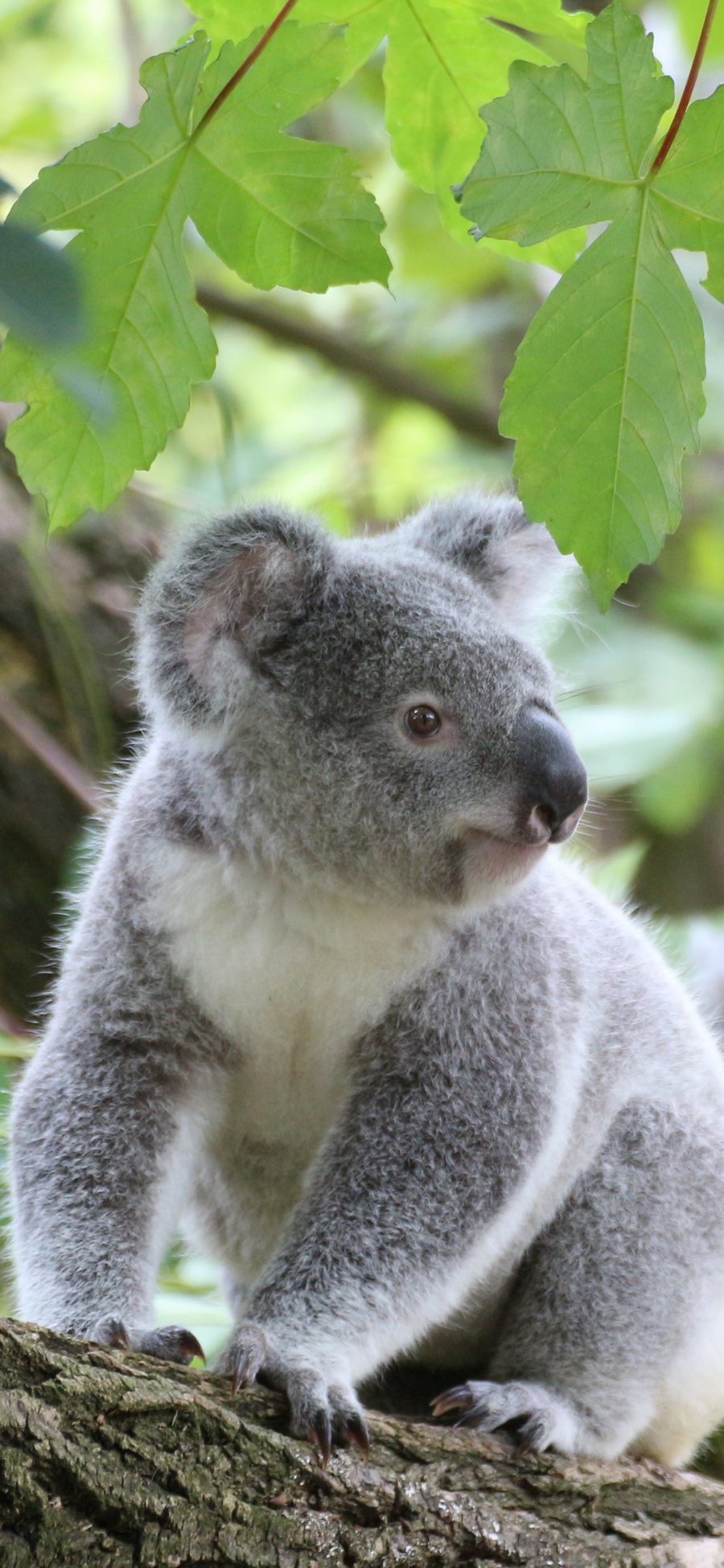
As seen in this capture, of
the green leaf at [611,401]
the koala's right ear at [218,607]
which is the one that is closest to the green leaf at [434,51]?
the green leaf at [611,401]

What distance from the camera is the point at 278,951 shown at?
104 inches

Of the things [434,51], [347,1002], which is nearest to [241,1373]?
[347,1002]

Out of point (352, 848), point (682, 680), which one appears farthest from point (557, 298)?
point (682, 680)

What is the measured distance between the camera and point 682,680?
5.48 m

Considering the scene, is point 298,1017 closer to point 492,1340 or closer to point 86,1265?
point 86,1265

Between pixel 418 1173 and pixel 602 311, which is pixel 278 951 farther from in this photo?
pixel 602 311

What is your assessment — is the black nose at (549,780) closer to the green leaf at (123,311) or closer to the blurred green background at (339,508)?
the blurred green background at (339,508)

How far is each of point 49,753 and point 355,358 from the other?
283 centimetres

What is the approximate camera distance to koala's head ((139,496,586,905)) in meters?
2.51

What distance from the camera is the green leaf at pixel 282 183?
69.7 inches

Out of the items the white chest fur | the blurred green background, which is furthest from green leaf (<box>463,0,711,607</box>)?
the white chest fur

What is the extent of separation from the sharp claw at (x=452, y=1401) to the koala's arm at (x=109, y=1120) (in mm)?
529

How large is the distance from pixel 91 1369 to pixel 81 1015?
0.99m

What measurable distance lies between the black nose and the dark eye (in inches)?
5.9
